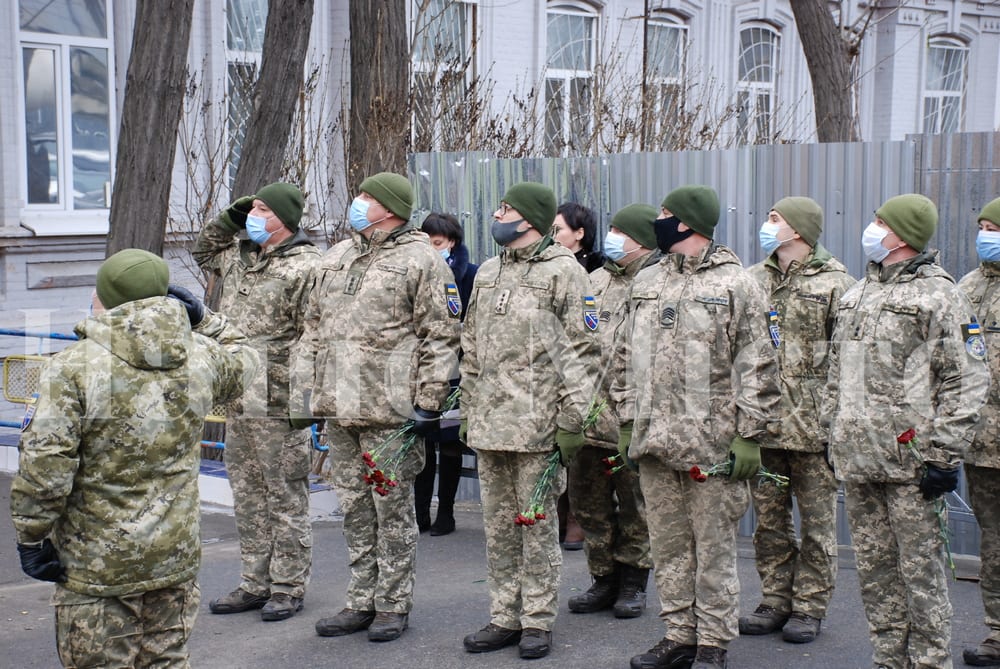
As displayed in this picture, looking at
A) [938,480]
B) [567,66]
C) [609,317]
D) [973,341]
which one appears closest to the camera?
[938,480]

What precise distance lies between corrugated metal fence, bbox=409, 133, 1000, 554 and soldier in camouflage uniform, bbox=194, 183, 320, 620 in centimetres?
259

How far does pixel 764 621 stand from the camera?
5879mm

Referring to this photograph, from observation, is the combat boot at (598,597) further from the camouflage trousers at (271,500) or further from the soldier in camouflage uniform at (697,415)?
the camouflage trousers at (271,500)

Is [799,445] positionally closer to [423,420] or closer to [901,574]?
[901,574]

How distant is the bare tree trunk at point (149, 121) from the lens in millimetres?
8914

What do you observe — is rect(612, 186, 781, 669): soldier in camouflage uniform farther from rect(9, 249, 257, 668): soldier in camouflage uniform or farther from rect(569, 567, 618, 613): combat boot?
rect(9, 249, 257, 668): soldier in camouflage uniform

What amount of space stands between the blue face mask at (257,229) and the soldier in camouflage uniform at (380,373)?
0.46 m

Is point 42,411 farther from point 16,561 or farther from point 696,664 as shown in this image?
point 16,561

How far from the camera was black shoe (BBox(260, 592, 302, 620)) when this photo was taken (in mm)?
6121

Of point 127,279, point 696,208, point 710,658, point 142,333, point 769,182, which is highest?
point 769,182

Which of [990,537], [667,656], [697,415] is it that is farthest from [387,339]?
[990,537]

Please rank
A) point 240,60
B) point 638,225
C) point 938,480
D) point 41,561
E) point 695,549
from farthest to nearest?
point 240,60 < point 638,225 < point 695,549 < point 938,480 < point 41,561

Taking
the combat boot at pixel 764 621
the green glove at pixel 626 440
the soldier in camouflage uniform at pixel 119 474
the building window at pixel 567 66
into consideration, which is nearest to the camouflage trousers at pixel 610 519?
the combat boot at pixel 764 621

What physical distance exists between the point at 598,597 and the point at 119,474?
9.84 feet
